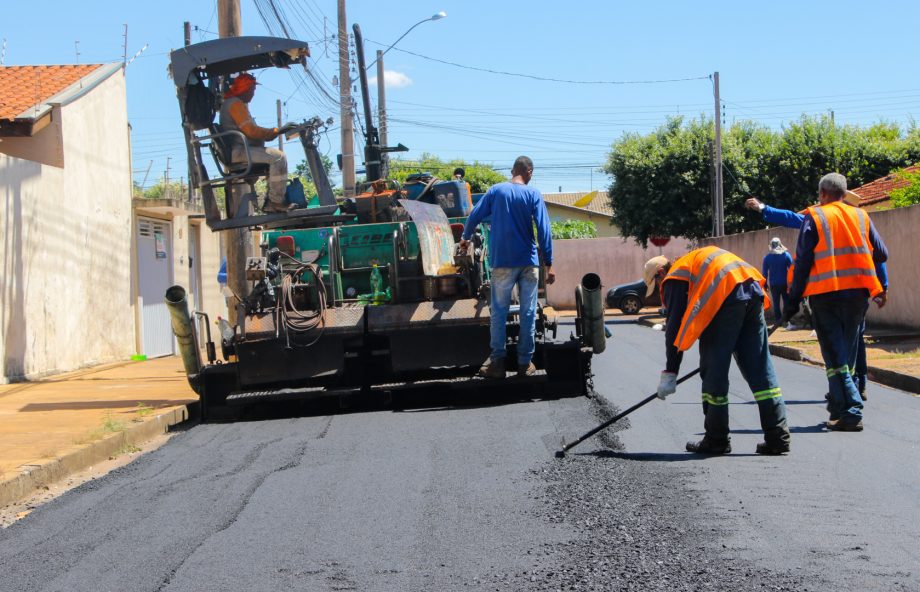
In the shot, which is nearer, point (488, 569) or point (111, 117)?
point (488, 569)

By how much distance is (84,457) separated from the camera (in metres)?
8.03

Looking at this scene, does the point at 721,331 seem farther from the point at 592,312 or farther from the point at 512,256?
the point at 592,312

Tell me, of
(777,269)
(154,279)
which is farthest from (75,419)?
(777,269)

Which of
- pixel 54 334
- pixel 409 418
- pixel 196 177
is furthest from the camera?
pixel 54 334

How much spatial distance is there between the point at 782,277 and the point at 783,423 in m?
11.4

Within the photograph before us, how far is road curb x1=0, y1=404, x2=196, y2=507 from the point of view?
22.6 feet

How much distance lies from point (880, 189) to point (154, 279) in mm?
16317

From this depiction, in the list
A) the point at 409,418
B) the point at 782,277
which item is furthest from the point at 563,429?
the point at 782,277

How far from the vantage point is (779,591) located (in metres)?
4.25

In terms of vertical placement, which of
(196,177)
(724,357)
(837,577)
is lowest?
(837,577)

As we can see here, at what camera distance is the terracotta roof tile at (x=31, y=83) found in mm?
16375

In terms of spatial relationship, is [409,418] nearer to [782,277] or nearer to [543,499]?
[543,499]

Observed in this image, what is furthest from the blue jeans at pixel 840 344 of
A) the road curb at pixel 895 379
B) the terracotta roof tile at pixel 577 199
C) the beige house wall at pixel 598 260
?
the terracotta roof tile at pixel 577 199

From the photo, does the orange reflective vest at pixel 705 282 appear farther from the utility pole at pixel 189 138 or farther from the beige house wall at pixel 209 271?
the beige house wall at pixel 209 271
